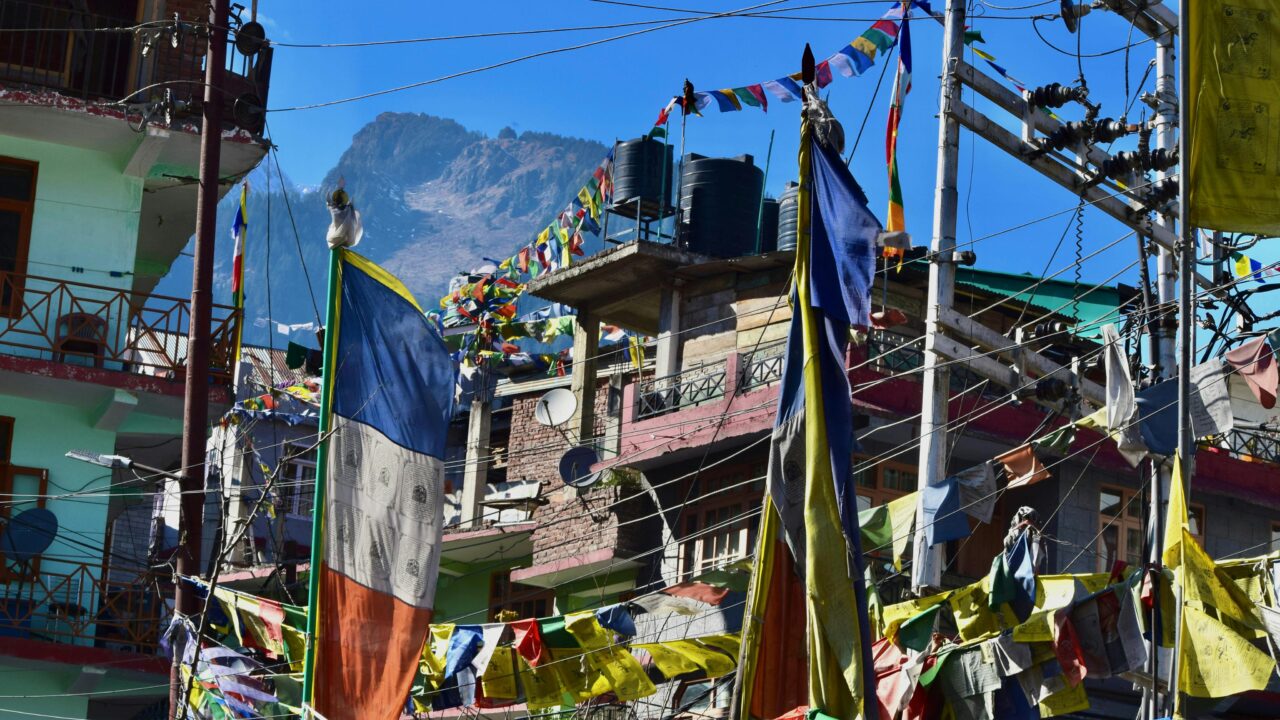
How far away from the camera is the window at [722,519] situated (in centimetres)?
2491

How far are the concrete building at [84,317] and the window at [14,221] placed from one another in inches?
0.9

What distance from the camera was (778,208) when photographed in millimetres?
31766

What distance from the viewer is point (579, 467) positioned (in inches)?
1041

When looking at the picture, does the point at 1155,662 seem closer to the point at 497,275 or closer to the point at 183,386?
the point at 183,386

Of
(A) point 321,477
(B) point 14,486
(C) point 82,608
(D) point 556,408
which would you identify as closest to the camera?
(A) point 321,477

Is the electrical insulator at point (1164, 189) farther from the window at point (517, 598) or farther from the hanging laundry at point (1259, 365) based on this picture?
the window at point (517, 598)

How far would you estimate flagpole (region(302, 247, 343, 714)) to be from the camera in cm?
1354

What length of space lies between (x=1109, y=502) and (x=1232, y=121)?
14.0 metres

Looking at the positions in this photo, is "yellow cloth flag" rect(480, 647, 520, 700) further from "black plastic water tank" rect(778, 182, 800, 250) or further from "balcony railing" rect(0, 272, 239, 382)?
"black plastic water tank" rect(778, 182, 800, 250)

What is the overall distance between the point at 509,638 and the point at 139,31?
9051 mm

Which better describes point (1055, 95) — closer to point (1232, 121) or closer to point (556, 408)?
point (1232, 121)

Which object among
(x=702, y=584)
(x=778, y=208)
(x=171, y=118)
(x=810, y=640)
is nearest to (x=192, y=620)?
(x=702, y=584)

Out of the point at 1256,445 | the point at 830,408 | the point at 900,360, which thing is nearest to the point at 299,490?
the point at 900,360

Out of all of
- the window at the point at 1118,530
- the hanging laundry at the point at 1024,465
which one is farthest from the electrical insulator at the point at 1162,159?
the window at the point at 1118,530
